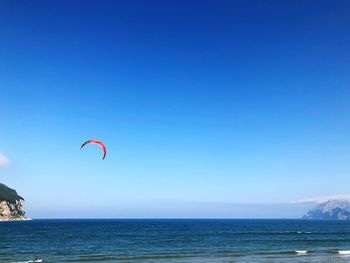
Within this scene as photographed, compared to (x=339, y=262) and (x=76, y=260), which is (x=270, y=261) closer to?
(x=339, y=262)

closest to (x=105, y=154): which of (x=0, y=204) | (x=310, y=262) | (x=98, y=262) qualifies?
(x=98, y=262)

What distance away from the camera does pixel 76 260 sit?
42906 mm

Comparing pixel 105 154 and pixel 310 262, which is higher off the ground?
pixel 105 154

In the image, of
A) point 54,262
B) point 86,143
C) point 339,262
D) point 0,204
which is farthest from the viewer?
point 0,204

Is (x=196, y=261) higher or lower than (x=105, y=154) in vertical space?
lower

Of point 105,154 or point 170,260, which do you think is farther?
point 170,260

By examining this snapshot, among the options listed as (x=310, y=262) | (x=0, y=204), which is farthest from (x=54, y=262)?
(x=0, y=204)

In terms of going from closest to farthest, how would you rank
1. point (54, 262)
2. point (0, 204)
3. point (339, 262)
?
point (339, 262) < point (54, 262) < point (0, 204)

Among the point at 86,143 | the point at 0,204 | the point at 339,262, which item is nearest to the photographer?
the point at 86,143

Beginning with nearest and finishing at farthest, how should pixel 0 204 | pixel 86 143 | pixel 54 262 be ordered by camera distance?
pixel 86 143 < pixel 54 262 < pixel 0 204

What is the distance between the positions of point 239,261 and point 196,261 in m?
4.23

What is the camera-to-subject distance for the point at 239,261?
4034 centimetres

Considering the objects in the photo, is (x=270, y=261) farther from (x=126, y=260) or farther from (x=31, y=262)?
(x=31, y=262)

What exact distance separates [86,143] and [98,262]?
13972mm
